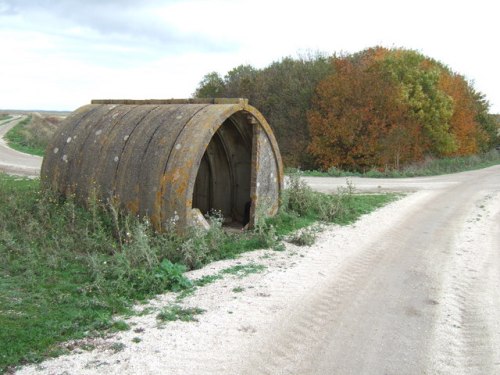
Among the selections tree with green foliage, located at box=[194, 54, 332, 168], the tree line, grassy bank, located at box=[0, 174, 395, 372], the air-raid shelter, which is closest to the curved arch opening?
the air-raid shelter

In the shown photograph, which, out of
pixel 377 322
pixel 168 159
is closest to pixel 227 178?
pixel 168 159

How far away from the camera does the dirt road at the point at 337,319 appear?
4875mm

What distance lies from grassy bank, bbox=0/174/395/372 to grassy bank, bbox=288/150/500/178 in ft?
42.2

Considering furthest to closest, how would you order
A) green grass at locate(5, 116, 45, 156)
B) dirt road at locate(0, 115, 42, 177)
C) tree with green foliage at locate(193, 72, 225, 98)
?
tree with green foliage at locate(193, 72, 225, 98) → green grass at locate(5, 116, 45, 156) → dirt road at locate(0, 115, 42, 177)

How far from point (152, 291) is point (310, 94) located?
25401 millimetres

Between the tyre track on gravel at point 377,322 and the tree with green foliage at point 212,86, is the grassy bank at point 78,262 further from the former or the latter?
the tree with green foliage at point 212,86

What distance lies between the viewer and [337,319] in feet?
19.7

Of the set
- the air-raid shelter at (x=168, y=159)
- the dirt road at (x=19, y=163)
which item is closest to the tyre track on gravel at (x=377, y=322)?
the air-raid shelter at (x=168, y=159)

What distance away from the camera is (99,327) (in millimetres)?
5379

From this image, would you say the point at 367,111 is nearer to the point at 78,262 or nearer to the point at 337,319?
the point at 78,262

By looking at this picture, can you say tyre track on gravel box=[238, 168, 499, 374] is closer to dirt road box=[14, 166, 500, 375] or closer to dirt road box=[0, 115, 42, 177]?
dirt road box=[14, 166, 500, 375]

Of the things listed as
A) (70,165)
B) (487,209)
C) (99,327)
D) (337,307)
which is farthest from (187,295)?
(487,209)

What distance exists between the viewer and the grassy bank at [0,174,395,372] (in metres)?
5.28

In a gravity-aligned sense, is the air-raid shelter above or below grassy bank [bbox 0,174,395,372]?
above
